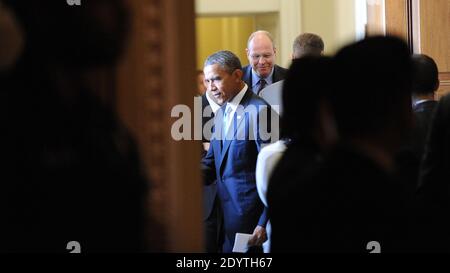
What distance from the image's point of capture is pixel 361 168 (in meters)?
1.39

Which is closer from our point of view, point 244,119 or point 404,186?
point 404,186

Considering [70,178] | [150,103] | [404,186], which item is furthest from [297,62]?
[70,178]

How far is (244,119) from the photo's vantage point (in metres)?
3.67

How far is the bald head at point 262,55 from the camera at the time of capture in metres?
4.65

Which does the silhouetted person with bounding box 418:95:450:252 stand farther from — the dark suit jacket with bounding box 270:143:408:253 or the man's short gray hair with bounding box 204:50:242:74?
the man's short gray hair with bounding box 204:50:242:74

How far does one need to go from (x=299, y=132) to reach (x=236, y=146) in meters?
2.07

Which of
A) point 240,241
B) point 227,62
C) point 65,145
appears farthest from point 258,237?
point 65,145

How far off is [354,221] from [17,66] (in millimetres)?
662

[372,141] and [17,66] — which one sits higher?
[17,66]

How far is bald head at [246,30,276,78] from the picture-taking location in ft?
15.3

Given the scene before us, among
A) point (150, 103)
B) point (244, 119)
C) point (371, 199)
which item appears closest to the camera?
point (150, 103)

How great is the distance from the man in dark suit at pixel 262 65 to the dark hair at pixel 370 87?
3150 mm

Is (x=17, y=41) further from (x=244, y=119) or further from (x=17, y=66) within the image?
(x=244, y=119)
